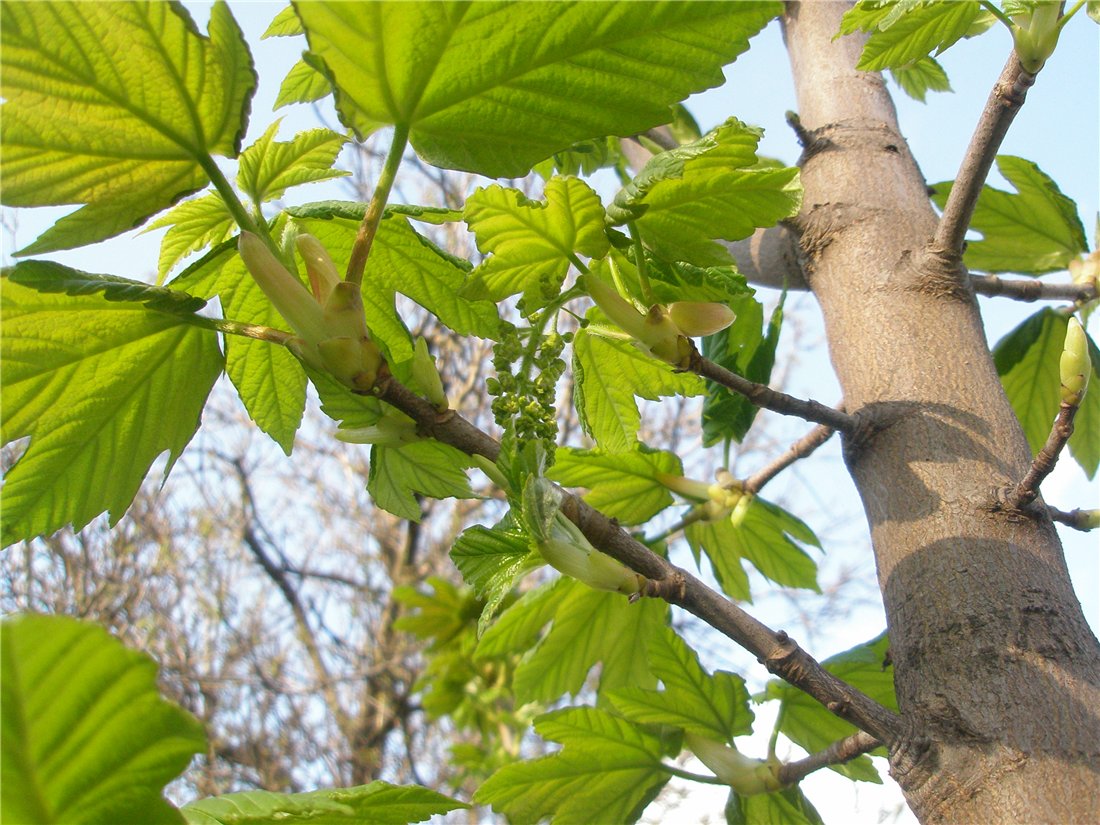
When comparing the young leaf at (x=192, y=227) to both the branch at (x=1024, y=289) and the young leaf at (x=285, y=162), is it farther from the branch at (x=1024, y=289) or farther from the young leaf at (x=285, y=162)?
the branch at (x=1024, y=289)

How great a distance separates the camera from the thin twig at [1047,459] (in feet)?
2.19

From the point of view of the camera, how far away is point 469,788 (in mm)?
4973

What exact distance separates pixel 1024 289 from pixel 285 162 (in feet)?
2.65

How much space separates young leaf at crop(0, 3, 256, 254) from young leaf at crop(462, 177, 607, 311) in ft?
0.62

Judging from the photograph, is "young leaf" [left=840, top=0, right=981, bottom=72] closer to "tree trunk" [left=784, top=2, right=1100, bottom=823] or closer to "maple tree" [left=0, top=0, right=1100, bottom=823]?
"maple tree" [left=0, top=0, right=1100, bottom=823]

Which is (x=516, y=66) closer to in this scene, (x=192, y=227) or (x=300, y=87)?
(x=192, y=227)

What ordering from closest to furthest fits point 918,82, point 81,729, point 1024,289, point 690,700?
point 81,729, point 690,700, point 1024,289, point 918,82

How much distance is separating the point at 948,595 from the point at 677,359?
0.28 meters

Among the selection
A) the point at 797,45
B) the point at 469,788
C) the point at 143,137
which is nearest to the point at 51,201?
the point at 143,137

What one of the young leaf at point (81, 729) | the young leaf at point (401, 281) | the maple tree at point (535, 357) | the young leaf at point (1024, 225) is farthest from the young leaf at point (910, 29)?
the young leaf at point (81, 729)

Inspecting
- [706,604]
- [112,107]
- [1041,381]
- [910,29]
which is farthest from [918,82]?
[112,107]

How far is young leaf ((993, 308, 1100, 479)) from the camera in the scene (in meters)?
1.16

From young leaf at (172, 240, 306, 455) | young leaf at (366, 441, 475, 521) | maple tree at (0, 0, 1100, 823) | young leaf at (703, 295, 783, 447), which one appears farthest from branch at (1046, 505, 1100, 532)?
young leaf at (172, 240, 306, 455)

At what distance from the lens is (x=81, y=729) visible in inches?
13.7
